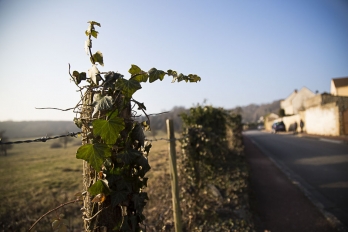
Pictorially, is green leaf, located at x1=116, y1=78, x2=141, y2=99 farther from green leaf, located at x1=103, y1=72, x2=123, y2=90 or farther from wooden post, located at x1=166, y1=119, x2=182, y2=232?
wooden post, located at x1=166, y1=119, x2=182, y2=232

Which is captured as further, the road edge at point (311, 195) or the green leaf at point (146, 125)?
the road edge at point (311, 195)

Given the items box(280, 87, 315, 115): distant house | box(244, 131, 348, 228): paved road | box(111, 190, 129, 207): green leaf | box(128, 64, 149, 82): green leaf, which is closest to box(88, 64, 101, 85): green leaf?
box(128, 64, 149, 82): green leaf

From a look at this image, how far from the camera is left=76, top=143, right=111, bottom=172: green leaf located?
1293mm

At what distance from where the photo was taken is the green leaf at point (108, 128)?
1299mm

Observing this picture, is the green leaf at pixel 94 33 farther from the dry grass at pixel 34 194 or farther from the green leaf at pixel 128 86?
the dry grass at pixel 34 194

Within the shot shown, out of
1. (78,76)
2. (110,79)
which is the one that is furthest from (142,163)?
(78,76)

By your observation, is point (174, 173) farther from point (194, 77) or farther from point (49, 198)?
point (49, 198)

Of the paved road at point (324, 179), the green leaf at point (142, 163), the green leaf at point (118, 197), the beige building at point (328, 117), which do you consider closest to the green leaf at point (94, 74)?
the green leaf at point (142, 163)

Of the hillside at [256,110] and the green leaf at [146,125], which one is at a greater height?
the hillside at [256,110]

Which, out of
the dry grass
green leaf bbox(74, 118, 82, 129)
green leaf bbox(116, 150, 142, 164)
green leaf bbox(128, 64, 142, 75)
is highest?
green leaf bbox(128, 64, 142, 75)

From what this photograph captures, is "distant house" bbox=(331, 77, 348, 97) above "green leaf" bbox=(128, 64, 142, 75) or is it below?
above

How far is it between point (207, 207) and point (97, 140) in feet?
13.0

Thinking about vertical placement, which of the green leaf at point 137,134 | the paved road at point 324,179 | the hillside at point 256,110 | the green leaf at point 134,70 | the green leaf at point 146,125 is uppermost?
the hillside at point 256,110

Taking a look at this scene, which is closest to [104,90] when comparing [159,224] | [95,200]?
[95,200]
